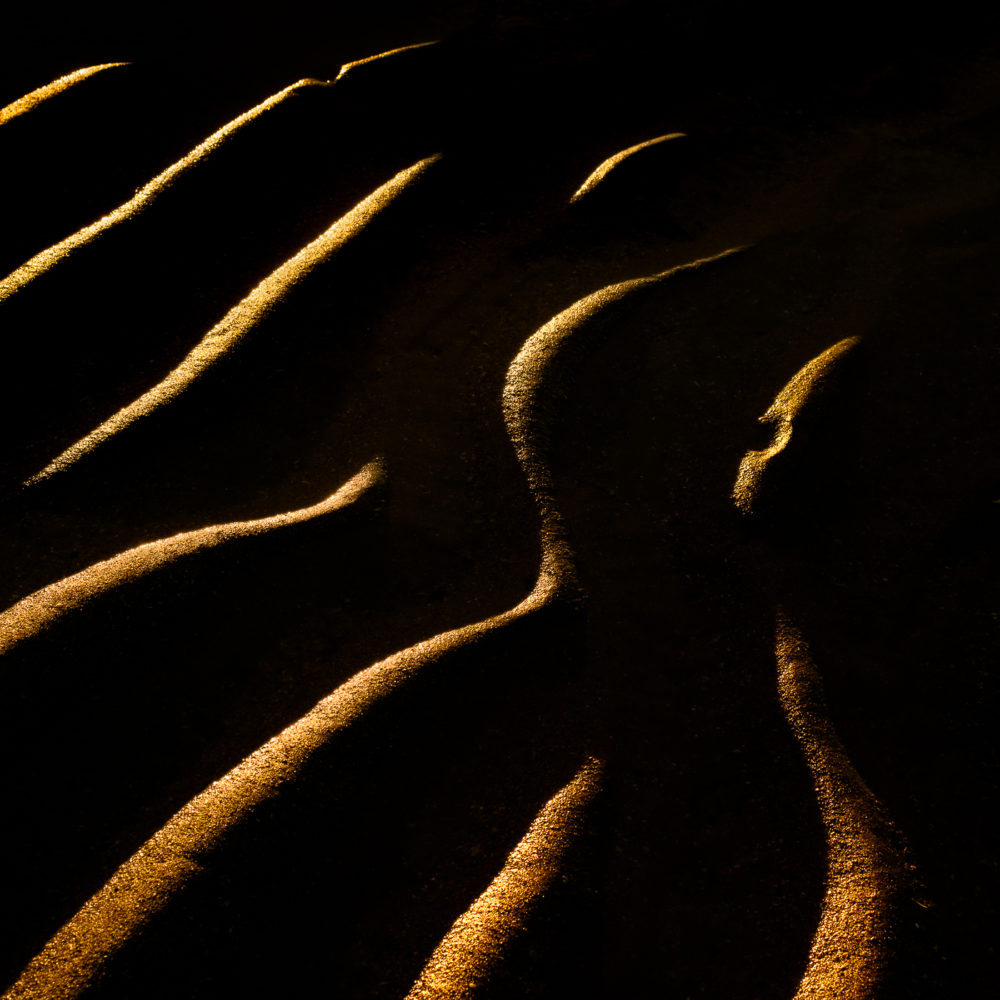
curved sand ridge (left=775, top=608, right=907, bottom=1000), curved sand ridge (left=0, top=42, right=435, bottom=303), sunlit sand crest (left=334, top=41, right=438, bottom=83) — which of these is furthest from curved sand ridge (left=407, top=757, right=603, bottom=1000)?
sunlit sand crest (left=334, top=41, right=438, bottom=83)

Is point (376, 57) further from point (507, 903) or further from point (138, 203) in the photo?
point (507, 903)

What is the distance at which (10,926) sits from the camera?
1.42m

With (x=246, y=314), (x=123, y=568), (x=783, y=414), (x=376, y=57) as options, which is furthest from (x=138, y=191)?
(x=783, y=414)

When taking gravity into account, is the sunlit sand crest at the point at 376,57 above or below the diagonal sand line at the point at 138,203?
above

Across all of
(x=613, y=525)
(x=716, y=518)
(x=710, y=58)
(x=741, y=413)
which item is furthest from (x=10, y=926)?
(x=710, y=58)

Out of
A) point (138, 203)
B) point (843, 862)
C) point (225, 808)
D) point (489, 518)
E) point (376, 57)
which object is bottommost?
point (843, 862)

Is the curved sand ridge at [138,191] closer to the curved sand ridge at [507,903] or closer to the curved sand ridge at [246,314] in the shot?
the curved sand ridge at [246,314]

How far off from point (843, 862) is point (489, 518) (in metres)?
1.11

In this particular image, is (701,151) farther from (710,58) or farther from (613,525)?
(613,525)

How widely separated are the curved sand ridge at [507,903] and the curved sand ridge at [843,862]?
1.60 feet

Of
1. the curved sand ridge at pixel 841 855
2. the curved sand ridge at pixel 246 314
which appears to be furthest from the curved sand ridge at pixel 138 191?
the curved sand ridge at pixel 841 855

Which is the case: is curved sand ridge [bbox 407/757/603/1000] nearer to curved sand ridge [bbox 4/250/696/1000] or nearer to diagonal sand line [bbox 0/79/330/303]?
curved sand ridge [bbox 4/250/696/1000]

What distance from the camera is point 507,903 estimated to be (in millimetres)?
1457

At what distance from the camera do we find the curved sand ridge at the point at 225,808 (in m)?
1.36
